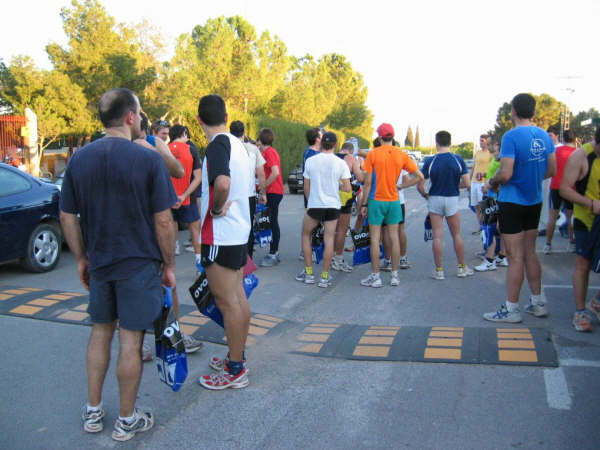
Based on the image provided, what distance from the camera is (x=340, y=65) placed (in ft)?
224

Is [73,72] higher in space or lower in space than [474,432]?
higher

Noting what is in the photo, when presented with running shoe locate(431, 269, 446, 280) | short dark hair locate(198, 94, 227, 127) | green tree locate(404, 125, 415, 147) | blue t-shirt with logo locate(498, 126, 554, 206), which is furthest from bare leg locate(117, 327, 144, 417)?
green tree locate(404, 125, 415, 147)

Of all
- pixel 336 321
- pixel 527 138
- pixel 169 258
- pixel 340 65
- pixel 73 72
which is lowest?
pixel 336 321

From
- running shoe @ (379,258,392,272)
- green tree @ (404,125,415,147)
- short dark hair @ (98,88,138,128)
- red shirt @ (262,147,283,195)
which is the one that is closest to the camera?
short dark hair @ (98,88,138,128)

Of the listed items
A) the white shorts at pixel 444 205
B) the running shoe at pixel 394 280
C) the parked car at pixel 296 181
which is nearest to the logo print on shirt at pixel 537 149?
the white shorts at pixel 444 205

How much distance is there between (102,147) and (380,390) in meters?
2.49

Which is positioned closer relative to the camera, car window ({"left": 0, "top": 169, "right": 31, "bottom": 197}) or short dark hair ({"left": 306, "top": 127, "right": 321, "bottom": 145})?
car window ({"left": 0, "top": 169, "right": 31, "bottom": 197})

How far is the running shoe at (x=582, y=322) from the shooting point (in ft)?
16.2

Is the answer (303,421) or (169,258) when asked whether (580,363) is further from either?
(169,258)

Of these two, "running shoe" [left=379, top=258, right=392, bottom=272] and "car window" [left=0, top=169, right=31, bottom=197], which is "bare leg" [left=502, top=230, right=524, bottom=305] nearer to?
"running shoe" [left=379, top=258, right=392, bottom=272]

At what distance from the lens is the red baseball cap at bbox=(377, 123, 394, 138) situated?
7.05 meters

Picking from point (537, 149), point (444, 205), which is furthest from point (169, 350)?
point (444, 205)

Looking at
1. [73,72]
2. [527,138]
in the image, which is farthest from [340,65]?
[527,138]

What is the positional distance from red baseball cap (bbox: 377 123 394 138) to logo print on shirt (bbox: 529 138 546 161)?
7.24ft
